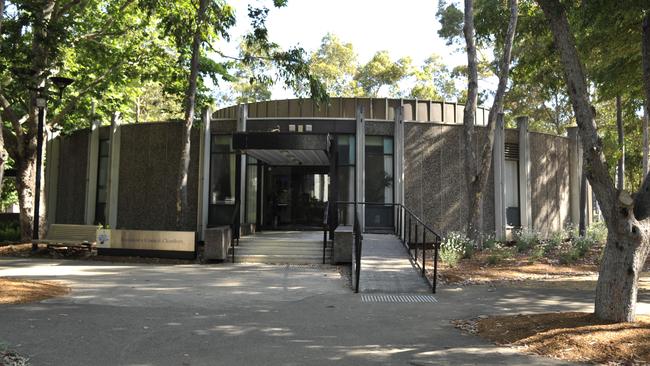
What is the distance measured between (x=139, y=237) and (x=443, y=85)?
3501cm

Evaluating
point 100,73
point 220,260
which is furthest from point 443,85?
point 220,260

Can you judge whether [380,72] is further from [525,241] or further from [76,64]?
[525,241]

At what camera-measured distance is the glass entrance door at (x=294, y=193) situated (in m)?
18.8

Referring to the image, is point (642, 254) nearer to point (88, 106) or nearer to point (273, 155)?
point (273, 155)

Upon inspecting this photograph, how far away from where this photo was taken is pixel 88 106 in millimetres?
19047

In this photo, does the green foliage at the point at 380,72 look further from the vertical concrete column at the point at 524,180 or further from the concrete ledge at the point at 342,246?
the concrete ledge at the point at 342,246

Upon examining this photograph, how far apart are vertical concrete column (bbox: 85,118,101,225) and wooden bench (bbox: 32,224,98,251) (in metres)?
3.14

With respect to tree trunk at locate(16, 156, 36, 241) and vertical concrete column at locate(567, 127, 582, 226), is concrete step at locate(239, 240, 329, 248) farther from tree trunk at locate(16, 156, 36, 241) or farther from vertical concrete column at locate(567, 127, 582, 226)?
vertical concrete column at locate(567, 127, 582, 226)

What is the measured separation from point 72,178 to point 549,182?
1845cm

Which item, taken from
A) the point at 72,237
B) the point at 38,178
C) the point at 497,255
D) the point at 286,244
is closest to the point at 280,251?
the point at 286,244

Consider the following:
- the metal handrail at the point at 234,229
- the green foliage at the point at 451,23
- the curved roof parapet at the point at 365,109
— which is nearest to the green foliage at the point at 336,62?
the green foliage at the point at 451,23

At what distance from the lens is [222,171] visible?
57.2ft

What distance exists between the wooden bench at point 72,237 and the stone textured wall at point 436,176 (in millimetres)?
9938

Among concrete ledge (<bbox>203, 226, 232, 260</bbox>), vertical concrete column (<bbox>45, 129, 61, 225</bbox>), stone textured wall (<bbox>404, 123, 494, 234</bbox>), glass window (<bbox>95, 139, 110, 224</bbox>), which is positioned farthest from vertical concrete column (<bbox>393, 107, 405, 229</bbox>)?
vertical concrete column (<bbox>45, 129, 61, 225</bbox>)
